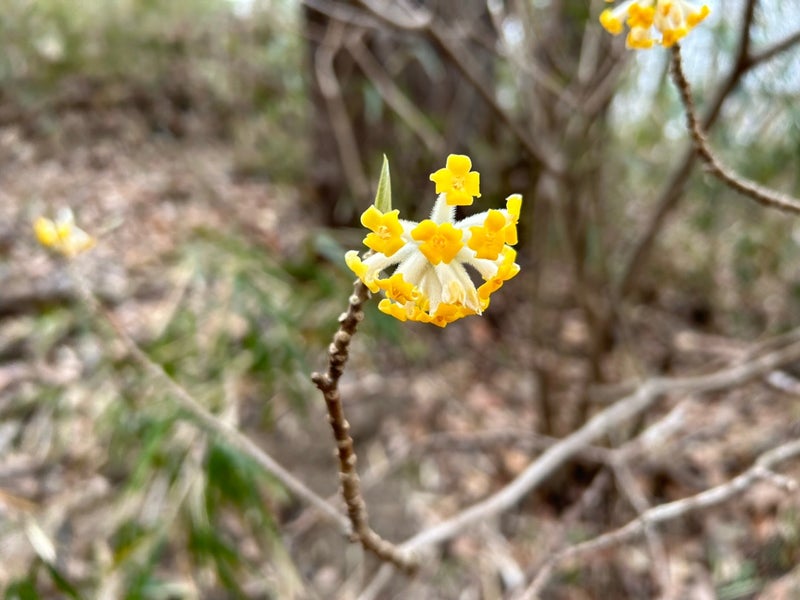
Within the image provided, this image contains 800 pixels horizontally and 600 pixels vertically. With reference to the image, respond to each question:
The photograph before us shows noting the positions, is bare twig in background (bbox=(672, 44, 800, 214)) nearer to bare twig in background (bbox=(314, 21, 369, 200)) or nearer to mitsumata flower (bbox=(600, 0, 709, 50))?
mitsumata flower (bbox=(600, 0, 709, 50))

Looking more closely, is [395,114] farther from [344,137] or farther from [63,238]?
[63,238]

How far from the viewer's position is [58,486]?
1729 millimetres

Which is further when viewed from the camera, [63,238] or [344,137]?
[344,137]

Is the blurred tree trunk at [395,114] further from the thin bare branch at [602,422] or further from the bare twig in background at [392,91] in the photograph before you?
the thin bare branch at [602,422]

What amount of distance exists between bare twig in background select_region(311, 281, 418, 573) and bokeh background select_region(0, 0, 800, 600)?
57cm

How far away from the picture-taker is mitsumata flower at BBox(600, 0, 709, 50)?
539 mm

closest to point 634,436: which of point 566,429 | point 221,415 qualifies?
point 566,429

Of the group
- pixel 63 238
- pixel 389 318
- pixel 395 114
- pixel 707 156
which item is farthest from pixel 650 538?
pixel 395 114

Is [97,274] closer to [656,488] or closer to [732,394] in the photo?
[656,488]

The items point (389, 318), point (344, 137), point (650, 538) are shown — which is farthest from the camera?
point (344, 137)

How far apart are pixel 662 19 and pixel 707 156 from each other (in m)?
0.13

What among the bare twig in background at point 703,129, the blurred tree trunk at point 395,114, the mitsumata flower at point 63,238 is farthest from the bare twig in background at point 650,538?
the blurred tree trunk at point 395,114

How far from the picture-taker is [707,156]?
59 centimetres

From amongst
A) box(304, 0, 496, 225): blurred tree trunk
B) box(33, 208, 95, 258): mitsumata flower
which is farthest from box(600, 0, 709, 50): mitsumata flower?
box(304, 0, 496, 225): blurred tree trunk
